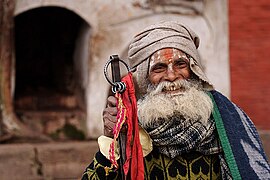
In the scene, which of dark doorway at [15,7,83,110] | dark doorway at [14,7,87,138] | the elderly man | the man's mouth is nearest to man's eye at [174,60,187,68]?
the elderly man

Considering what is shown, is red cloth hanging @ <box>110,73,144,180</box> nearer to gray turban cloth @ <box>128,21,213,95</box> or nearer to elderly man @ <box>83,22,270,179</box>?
elderly man @ <box>83,22,270,179</box>

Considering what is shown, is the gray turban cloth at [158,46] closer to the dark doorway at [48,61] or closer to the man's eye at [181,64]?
the man's eye at [181,64]

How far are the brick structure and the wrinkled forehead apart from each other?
218 inches

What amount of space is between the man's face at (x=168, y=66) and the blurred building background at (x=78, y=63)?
361 cm

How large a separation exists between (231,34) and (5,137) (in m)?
3.10

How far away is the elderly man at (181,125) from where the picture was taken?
3383mm

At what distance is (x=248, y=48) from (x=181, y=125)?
575 cm

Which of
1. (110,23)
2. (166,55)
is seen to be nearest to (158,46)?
(166,55)

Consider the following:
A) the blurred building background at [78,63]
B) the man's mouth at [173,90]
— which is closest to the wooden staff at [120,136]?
the man's mouth at [173,90]

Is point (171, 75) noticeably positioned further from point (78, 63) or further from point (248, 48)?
point (248, 48)

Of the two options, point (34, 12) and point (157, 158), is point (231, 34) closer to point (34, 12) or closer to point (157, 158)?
point (34, 12)

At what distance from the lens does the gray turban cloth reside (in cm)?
352

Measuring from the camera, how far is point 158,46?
3.53 metres

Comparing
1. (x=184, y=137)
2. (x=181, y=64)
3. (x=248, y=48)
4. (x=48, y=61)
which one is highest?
(x=248, y=48)
